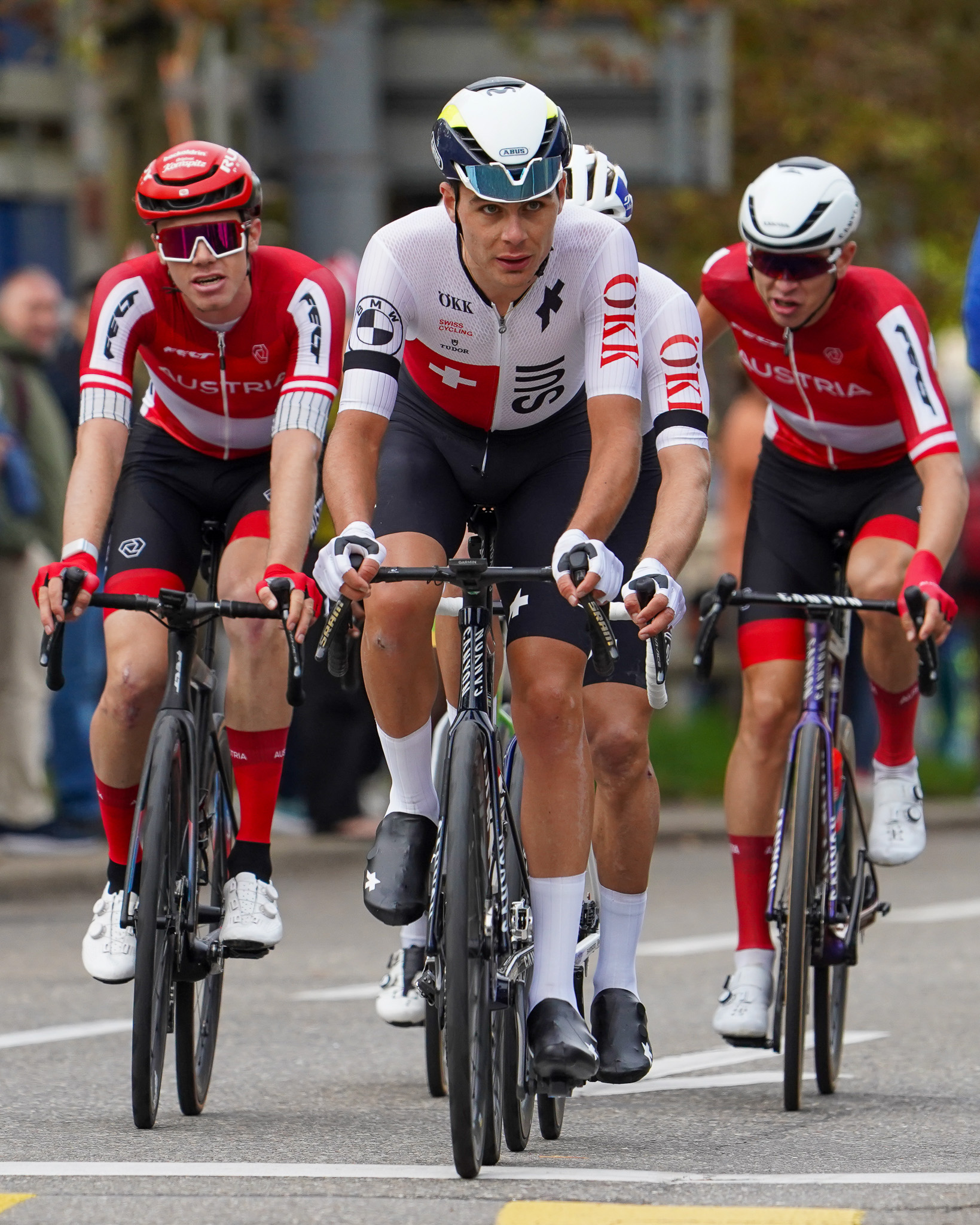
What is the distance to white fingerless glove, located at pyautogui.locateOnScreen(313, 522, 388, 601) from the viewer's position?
5.46 meters

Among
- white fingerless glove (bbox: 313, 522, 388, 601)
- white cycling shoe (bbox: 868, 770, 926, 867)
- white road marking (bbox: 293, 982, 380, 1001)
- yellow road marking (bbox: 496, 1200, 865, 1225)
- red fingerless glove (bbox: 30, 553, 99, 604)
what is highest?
red fingerless glove (bbox: 30, 553, 99, 604)

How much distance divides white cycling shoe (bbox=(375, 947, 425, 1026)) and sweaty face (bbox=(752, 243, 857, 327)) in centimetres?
202

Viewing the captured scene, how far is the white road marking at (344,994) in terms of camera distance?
866 cm

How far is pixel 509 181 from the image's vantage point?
5594mm

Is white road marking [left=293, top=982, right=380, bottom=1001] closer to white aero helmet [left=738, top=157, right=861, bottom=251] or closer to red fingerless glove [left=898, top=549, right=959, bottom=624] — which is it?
red fingerless glove [left=898, top=549, right=959, bottom=624]

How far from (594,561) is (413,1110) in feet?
6.00

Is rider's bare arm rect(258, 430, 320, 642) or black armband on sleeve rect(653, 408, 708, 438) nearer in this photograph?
black armband on sleeve rect(653, 408, 708, 438)

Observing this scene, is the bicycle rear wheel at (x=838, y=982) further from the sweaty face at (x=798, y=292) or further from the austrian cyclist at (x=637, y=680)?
the sweaty face at (x=798, y=292)

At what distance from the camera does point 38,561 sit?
1162 cm

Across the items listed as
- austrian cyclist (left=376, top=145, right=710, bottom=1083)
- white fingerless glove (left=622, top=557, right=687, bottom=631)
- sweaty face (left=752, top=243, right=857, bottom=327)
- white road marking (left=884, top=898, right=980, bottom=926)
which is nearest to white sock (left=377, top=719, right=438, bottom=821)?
austrian cyclist (left=376, top=145, right=710, bottom=1083)

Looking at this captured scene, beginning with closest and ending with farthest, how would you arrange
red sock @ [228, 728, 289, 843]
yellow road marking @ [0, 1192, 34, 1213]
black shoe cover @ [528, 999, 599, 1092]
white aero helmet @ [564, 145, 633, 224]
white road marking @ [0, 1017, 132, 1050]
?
yellow road marking @ [0, 1192, 34, 1213], black shoe cover @ [528, 999, 599, 1092], red sock @ [228, 728, 289, 843], white aero helmet @ [564, 145, 633, 224], white road marking @ [0, 1017, 132, 1050]

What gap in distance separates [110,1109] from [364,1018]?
1.88m

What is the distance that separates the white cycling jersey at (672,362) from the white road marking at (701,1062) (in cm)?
178

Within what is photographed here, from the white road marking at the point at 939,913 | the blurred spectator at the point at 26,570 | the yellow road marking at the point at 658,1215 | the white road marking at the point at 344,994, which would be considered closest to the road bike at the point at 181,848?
the yellow road marking at the point at 658,1215
